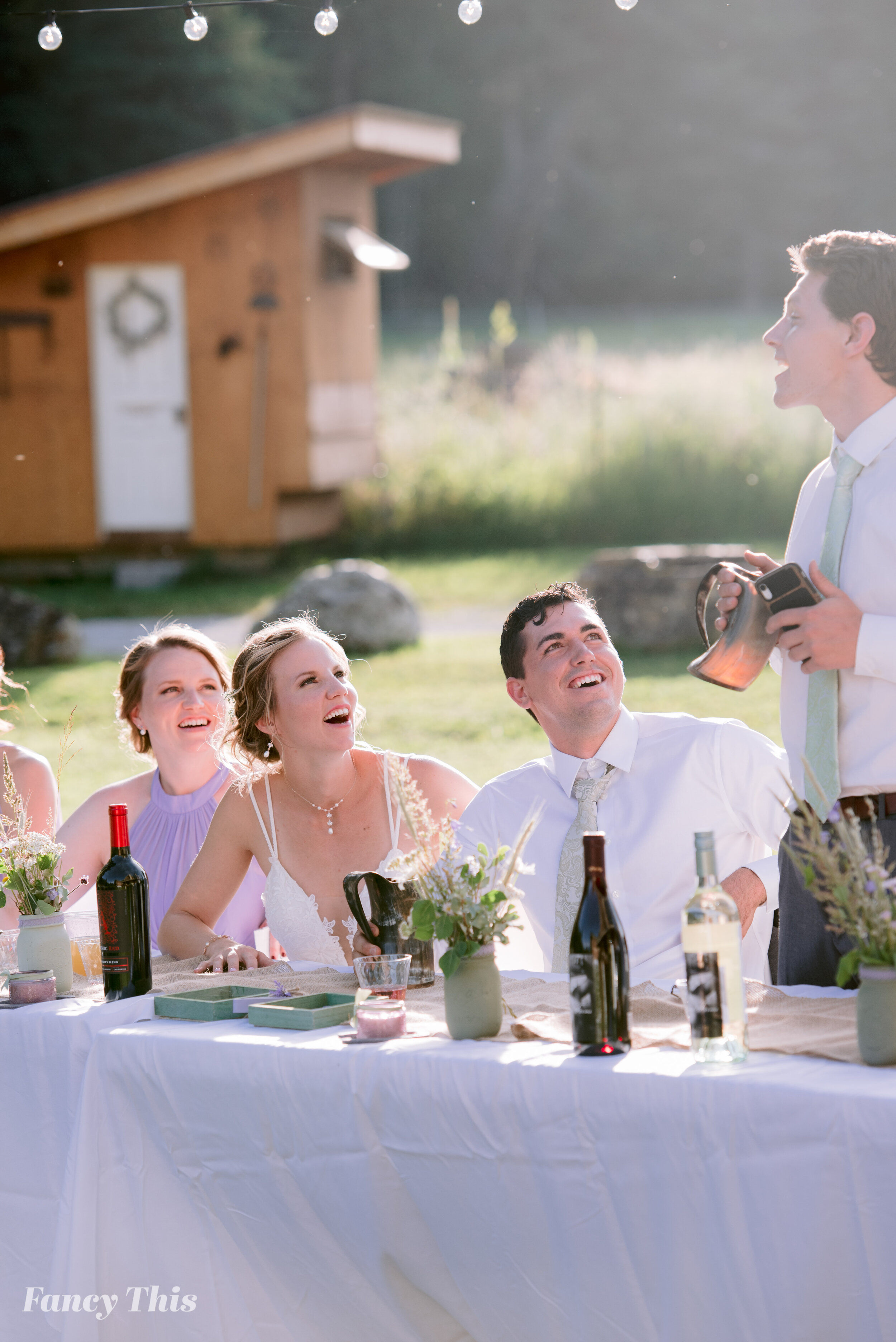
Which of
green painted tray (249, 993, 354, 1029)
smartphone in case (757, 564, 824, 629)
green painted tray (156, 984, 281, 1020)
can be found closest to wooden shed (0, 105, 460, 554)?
smartphone in case (757, 564, 824, 629)

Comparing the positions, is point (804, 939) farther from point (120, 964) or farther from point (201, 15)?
point (201, 15)

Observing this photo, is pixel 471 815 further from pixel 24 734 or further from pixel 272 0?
pixel 24 734

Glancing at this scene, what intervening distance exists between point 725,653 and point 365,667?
23.9ft

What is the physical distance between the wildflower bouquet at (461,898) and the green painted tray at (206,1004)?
285mm

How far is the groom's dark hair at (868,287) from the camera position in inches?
92.7

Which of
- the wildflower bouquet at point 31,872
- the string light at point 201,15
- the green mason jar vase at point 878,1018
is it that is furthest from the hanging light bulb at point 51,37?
the green mason jar vase at point 878,1018

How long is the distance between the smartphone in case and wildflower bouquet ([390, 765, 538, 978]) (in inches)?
23.4

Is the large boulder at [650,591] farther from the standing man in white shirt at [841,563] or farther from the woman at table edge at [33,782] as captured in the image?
the standing man in white shirt at [841,563]

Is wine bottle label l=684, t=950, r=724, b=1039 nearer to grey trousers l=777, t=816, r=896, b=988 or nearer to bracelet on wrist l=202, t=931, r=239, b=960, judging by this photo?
grey trousers l=777, t=816, r=896, b=988

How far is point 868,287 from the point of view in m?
2.35

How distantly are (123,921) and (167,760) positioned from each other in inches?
50.9

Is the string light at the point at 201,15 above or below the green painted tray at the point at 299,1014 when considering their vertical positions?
above

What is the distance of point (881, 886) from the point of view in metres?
1.70

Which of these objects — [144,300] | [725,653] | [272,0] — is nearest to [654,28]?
[144,300]
